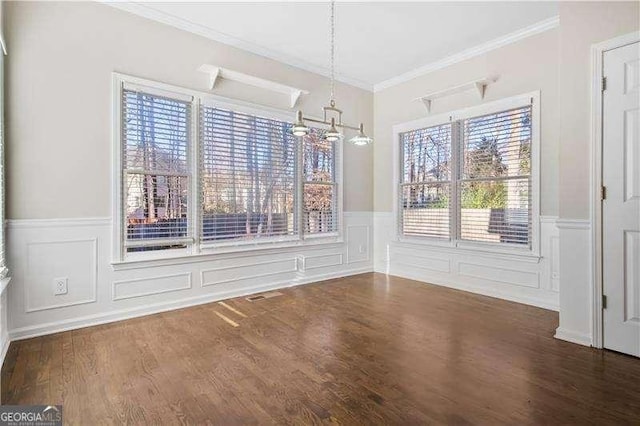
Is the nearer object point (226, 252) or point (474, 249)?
point (226, 252)

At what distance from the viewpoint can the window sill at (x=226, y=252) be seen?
11.4 ft

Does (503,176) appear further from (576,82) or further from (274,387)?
(274,387)

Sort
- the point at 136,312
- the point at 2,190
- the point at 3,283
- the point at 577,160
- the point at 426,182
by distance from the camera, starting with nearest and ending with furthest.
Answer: the point at 3,283 < the point at 2,190 < the point at 577,160 < the point at 136,312 < the point at 426,182

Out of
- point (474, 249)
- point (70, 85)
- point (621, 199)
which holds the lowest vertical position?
point (474, 249)

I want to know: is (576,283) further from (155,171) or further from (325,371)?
(155,171)

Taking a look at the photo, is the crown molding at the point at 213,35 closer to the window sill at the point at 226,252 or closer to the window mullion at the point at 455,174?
the window mullion at the point at 455,174

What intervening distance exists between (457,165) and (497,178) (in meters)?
0.59

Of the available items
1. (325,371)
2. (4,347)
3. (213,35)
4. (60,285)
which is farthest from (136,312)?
(213,35)

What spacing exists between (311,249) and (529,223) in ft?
9.15

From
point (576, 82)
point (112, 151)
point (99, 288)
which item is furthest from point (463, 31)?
point (99, 288)

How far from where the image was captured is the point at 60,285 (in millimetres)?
3082

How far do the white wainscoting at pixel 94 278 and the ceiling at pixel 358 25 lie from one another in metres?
2.36

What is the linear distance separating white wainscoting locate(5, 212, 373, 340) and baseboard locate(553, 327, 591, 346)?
3.14 metres

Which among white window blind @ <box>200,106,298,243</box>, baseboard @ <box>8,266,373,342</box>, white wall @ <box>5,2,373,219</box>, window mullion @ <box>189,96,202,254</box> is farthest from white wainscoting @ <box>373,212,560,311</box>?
white wall @ <box>5,2,373,219</box>
